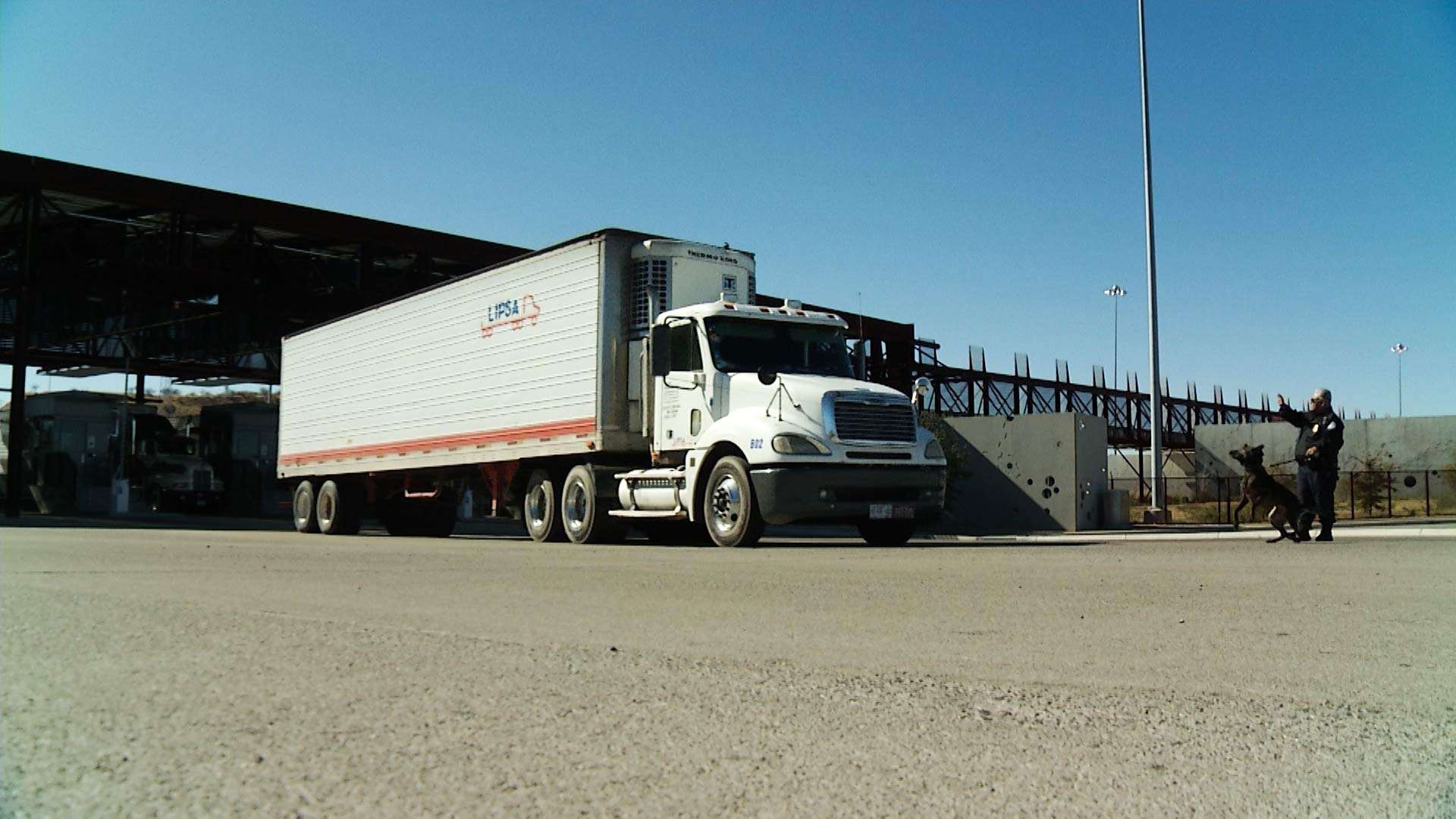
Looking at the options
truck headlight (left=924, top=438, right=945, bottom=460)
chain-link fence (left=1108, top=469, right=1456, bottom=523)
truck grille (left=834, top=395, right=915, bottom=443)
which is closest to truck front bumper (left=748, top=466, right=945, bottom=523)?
truck headlight (left=924, top=438, right=945, bottom=460)

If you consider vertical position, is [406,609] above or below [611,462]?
below

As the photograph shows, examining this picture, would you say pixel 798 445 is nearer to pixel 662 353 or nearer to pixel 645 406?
pixel 662 353

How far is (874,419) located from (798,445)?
1.29 metres

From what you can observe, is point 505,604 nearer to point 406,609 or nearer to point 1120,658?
point 406,609

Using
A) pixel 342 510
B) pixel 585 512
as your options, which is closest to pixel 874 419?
pixel 585 512

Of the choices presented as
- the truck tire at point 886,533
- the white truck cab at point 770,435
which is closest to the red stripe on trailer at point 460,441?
the white truck cab at point 770,435

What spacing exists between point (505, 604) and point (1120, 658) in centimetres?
391

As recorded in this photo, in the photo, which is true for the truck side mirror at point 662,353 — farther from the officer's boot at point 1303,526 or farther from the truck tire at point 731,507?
the officer's boot at point 1303,526

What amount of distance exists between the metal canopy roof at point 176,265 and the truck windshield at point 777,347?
20.2 meters

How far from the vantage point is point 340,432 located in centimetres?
2462

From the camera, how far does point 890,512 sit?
51.1 feet

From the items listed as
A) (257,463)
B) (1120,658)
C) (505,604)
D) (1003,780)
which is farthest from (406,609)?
(257,463)

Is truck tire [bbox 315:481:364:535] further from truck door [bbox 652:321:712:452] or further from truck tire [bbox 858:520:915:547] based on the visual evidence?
truck tire [bbox 858:520:915:547]

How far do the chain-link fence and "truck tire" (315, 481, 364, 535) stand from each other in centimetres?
1775
